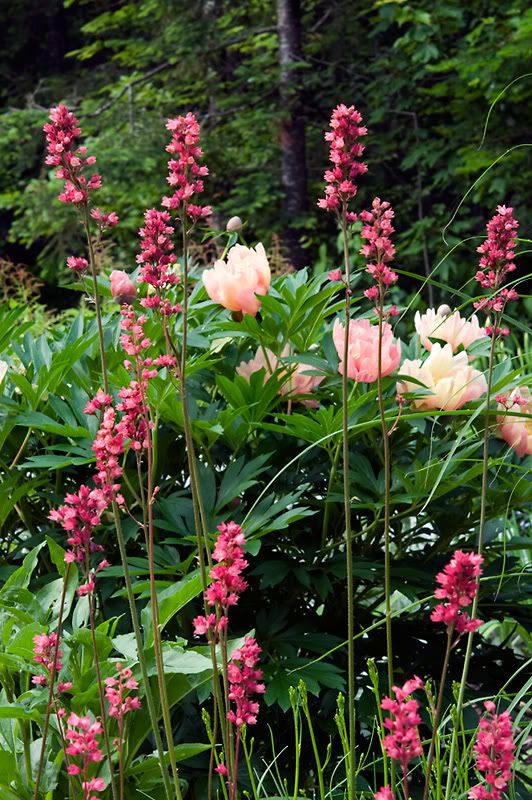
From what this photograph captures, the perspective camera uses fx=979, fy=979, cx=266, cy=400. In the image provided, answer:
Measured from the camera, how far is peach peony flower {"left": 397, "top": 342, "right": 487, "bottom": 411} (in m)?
1.55

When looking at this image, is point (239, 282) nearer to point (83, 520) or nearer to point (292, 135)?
point (83, 520)

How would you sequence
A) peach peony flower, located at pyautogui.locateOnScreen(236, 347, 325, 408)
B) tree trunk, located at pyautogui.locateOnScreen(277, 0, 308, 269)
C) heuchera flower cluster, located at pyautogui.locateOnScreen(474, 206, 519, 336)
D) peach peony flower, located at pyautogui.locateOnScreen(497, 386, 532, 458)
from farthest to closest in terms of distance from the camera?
tree trunk, located at pyautogui.locateOnScreen(277, 0, 308, 269)
peach peony flower, located at pyautogui.locateOnScreen(236, 347, 325, 408)
peach peony flower, located at pyautogui.locateOnScreen(497, 386, 532, 458)
heuchera flower cluster, located at pyautogui.locateOnScreen(474, 206, 519, 336)

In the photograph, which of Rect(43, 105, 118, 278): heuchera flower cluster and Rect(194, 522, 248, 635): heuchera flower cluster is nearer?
Rect(194, 522, 248, 635): heuchera flower cluster

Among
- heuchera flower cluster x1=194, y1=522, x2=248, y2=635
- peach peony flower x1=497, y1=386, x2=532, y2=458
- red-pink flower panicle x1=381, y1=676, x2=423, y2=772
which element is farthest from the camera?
peach peony flower x1=497, y1=386, x2=532, y2=458

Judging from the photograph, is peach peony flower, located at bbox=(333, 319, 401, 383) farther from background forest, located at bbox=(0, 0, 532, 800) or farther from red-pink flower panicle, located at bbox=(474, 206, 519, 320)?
red-pink flower panicle, located at bbox=(474, 206, 519, 320)

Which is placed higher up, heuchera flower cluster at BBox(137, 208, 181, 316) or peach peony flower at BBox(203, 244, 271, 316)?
heuchera flower cluster at BBox(137, 208, 181, 316)

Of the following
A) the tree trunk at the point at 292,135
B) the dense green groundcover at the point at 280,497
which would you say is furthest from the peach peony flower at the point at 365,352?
the tree trunk at the point at 292,135

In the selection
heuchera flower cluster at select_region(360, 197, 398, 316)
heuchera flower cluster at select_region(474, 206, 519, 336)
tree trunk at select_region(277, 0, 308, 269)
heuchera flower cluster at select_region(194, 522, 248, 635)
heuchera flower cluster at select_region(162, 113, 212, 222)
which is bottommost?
tree trunk at select_region(277, 0, 308, 269)

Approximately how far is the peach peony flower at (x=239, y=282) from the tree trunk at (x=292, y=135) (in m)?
7.23

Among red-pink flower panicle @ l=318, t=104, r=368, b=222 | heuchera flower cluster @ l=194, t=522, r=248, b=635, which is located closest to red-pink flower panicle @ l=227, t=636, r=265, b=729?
heuchera flower cluster @ l=194, t=522, r=248, b=635

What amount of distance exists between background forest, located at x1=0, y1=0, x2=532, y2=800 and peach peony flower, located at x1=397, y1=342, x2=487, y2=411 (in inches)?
2.3

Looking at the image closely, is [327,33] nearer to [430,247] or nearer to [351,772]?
[430,247]

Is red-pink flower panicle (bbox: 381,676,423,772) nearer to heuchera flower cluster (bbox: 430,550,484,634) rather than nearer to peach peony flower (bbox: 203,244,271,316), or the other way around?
heuchera flower cluster (bbox: 430,550,484,634)

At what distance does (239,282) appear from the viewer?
1.67 metres
